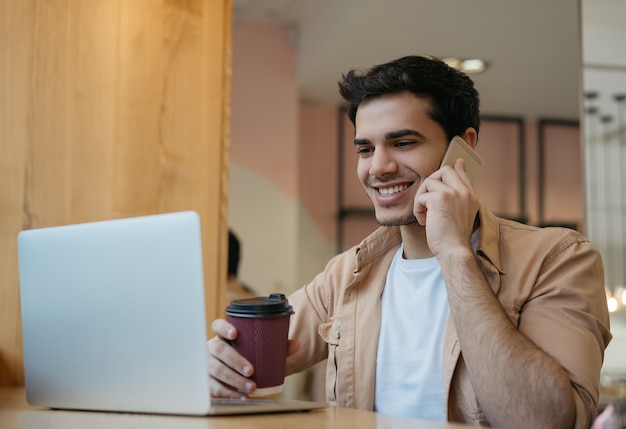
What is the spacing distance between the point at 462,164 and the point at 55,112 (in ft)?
3.47

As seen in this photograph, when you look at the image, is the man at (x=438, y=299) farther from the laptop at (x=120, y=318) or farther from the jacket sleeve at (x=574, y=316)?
the laptop at (x=120, y=318)

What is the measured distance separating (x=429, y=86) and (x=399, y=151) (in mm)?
169

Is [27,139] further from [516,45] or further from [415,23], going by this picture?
[516,45]

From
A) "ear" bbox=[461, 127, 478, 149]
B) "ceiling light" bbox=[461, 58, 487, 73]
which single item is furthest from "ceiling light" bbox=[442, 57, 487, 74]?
"ear" bbox=[461, 127, 478, 149]

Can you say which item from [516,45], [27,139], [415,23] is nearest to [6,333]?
[27,139]

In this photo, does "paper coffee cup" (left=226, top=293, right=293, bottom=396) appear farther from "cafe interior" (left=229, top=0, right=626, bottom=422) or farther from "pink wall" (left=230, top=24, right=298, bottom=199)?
"pink wall" (left=230, top=24, right=298, bottom=199)

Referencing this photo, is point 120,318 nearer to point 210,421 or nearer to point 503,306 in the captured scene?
point 210,421

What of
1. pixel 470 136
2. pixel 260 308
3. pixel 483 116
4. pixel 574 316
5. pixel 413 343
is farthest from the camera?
pixel 483 116

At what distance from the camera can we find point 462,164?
5.75 feet

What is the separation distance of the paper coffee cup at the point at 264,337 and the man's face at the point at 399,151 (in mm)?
550

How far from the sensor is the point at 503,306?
1.59m

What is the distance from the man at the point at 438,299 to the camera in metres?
1.42

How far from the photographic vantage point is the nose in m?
1.83

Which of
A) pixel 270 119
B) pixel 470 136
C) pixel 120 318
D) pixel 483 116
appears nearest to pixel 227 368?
pixel 120 318
